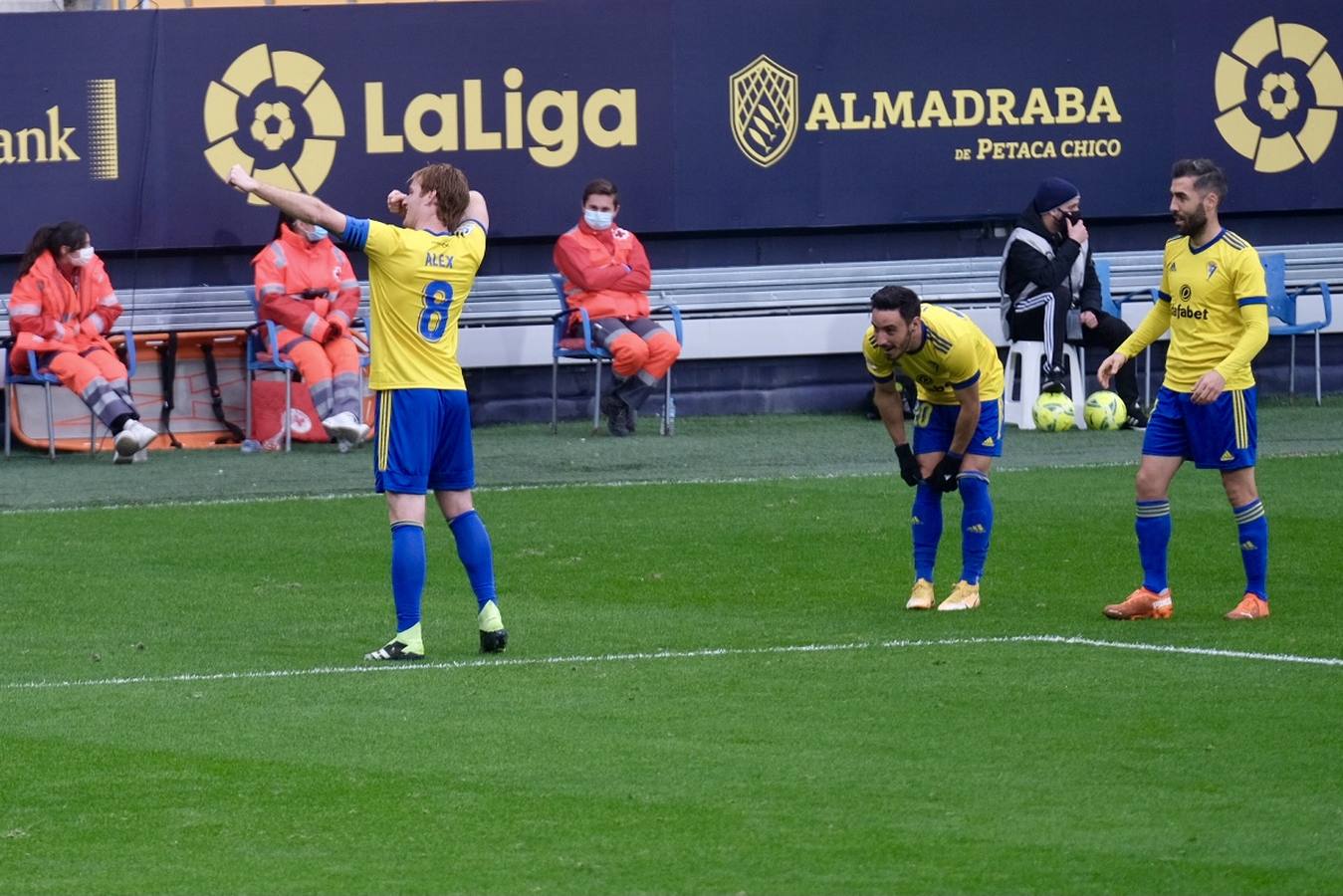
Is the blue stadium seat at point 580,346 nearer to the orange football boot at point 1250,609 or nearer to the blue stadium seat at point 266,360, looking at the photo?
the blue stadium seat at point 266,360

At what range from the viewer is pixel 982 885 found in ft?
18.6

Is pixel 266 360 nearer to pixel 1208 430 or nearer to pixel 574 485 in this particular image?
pixel 574 485

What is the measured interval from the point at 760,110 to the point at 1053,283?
9.93ft

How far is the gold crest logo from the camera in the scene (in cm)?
1956

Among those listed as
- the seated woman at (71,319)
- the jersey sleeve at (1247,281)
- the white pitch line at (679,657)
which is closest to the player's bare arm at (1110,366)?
the jersey sleeve at (1247,281)

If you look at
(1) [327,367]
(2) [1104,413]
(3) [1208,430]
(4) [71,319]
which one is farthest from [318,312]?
(3) [1208,430]

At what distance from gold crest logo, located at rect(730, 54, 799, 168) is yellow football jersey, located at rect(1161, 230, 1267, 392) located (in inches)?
380

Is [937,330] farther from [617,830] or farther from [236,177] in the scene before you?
[617,830]

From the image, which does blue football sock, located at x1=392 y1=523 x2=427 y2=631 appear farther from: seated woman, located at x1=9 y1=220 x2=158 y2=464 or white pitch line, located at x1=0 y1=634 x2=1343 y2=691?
seated woman, located at x1=9 y1=220 x2=158 y2=464

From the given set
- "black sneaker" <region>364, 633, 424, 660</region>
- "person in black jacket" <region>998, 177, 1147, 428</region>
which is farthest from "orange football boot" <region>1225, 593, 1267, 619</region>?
"person in black jacket" <region>998, 177, 1147, 428</region>

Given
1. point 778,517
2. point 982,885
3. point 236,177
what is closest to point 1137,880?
point 982,885

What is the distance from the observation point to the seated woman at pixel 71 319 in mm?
16969

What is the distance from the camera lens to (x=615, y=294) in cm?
1825

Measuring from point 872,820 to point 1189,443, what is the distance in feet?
13.9
